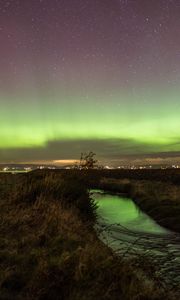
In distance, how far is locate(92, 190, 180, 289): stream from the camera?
11.5 meters

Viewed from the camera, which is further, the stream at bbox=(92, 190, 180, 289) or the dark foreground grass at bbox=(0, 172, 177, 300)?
the stream at bbox=(92, 190, 180, 289)

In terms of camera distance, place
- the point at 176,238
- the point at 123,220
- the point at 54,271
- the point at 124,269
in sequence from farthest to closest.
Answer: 1. the point at 123,220
2. the point at 176,238
3. the point at 124,269
4. the point at 54,271

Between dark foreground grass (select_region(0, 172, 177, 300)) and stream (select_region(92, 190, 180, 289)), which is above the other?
dark foreground grass (select_region(0, 172, 177, 300))

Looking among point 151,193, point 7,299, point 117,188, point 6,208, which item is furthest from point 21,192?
point 117,188

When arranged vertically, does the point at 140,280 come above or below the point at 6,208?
below

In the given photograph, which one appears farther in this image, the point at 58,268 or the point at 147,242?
the point at 147,242

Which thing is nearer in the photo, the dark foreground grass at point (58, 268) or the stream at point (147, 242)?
the dark foreground grass at point (58, 268)

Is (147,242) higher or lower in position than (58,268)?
lower

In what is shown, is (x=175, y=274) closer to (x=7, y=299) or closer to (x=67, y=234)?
(x=67, y=234)

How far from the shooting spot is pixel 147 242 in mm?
16062

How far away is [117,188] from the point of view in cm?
5397

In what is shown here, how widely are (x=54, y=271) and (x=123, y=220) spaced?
15036 mm

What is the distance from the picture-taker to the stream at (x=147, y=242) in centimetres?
1148

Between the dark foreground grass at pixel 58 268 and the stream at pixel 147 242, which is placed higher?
the dark foreground grass at pixel 58 268
